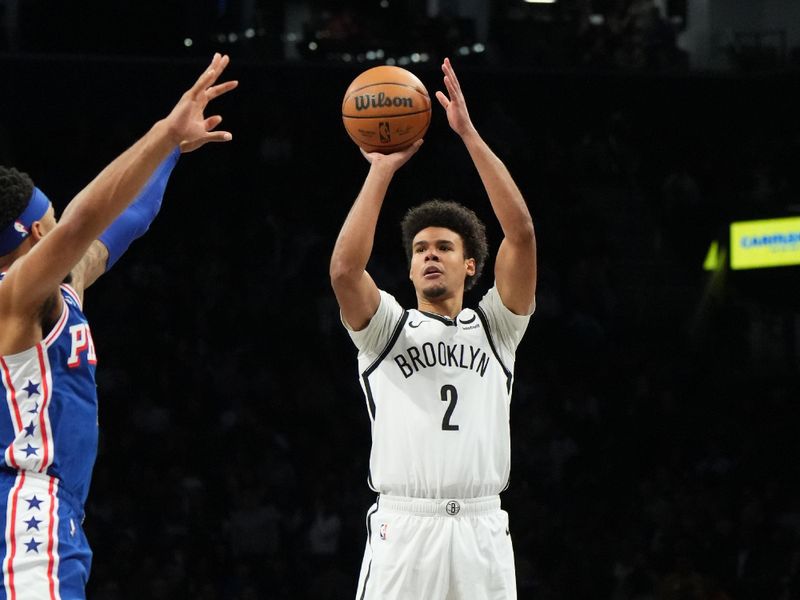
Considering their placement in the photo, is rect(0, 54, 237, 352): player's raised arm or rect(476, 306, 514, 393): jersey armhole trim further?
rect(476, 306, 514, 393): jersey armhole trim

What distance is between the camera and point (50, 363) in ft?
11.4

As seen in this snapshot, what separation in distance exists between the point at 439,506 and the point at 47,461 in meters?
1.71

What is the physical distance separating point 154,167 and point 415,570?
2.04m

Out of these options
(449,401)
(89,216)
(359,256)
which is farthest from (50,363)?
(449,401)

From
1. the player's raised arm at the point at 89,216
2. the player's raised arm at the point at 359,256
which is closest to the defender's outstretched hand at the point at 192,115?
the player's raised arm at the point at 89,216

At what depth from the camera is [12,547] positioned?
3338 millimetres

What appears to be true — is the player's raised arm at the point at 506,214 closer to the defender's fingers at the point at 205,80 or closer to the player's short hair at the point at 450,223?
the player's short hair at the point at 450,223

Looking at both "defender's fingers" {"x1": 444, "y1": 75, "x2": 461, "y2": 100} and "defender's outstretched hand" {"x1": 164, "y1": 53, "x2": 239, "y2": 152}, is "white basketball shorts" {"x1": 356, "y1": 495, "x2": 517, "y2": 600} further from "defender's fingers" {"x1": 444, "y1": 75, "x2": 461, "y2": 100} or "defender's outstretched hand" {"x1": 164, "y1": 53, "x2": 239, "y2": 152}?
"defender's outstretched hand" {"x1": 164, "y1": 53, "x2": 239, "y2": 152}

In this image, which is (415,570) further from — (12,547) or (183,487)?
(183,487)

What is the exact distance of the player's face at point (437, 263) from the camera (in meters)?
4.98

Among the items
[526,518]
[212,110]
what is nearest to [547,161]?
[212,110]

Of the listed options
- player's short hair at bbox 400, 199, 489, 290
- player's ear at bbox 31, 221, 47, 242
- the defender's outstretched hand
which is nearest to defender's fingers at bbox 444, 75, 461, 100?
player's short hair at bbox 400, 199, 489, 290

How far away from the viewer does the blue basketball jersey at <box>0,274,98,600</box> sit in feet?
11.0

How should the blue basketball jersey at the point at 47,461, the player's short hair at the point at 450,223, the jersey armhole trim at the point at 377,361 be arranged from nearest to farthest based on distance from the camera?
the blue basketball jersey at the point at 47,461 < the jersey armhole trim at the point at 377,361 < the player's short hair at the point at 450,223
